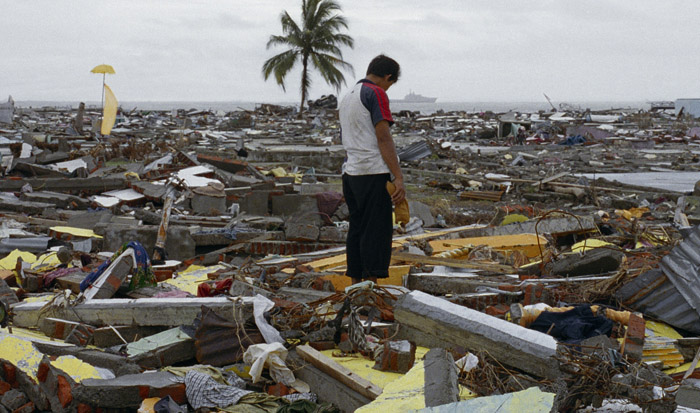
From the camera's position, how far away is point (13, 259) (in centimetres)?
660

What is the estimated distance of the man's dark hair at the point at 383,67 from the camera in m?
4.75

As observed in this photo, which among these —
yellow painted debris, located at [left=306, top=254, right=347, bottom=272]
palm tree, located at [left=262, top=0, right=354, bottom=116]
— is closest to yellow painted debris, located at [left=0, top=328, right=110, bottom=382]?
yellow painted debris, located at [left=306, top=254, right=347, bottom=272]

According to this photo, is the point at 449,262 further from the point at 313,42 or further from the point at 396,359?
the point at 313,42

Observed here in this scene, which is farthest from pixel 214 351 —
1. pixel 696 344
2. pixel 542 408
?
pixel 696 344

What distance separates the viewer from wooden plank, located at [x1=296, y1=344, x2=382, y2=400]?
3.31 meters

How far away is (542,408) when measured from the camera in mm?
2705

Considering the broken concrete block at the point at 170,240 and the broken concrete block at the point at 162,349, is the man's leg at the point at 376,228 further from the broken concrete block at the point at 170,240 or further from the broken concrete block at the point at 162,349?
the broken concrete block at the point at 170,240

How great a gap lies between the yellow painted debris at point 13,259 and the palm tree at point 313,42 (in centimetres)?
→ 3177

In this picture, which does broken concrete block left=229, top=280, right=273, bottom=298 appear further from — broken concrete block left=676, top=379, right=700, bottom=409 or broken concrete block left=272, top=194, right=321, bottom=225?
broken concrete block left=272, top=194, right=321, bottom=225

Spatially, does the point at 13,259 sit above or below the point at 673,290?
below

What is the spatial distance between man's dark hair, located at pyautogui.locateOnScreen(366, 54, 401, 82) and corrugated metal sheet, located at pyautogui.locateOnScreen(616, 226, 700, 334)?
224cm

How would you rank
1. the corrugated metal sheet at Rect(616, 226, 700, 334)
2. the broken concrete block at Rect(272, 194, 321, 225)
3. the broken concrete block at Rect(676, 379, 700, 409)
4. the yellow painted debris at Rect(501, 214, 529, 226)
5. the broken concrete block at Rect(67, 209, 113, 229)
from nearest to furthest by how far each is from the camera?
the broken concrete block at Rect(676, 379, 700, 409) < the corrugated metal sheet at Rect(616, 226, 700, 334) < the yellow painted debris at Rect(501, 214, 529, 226) < the broken concrete block at Rect(67, 209, 113, 229) < the broken concrete block at Rect(272, 194, 321, 225)

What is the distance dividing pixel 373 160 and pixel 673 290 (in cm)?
222

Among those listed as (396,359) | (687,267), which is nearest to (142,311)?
(396,359)
